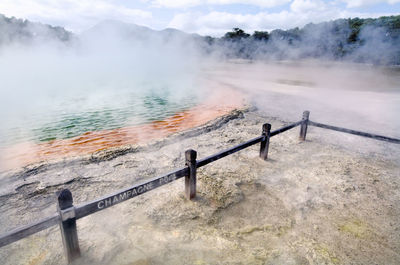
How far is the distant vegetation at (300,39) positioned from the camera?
12.4 m

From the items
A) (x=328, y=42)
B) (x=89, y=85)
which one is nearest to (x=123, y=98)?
(x=89, y=85)

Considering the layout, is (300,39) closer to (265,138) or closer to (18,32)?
(265,138)

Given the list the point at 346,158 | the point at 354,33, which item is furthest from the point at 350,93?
the point at 346,158

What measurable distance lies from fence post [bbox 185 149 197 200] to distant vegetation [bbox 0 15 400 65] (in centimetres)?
1229

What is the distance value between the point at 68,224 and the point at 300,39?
1812 cm

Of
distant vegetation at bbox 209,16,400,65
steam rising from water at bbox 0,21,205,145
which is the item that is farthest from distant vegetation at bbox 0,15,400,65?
steam rising from water at bbox 0,21,205,145

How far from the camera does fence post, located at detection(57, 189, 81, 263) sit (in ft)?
6.60

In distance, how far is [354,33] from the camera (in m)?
12.7

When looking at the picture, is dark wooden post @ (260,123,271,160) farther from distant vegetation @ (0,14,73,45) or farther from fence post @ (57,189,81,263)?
distant vegetation @ (0,14,73,45)

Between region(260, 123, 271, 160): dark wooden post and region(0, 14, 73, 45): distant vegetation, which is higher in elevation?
region(0, 14, 73, 45): distant vegetation

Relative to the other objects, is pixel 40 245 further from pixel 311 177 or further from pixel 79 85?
pixel 79 85

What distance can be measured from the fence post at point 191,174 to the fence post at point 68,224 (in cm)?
131

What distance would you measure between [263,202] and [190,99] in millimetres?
7685

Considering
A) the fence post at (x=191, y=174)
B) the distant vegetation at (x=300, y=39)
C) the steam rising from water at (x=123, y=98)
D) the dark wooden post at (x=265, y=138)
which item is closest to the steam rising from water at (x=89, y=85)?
the steam rising from water at (x=123, y=98)
